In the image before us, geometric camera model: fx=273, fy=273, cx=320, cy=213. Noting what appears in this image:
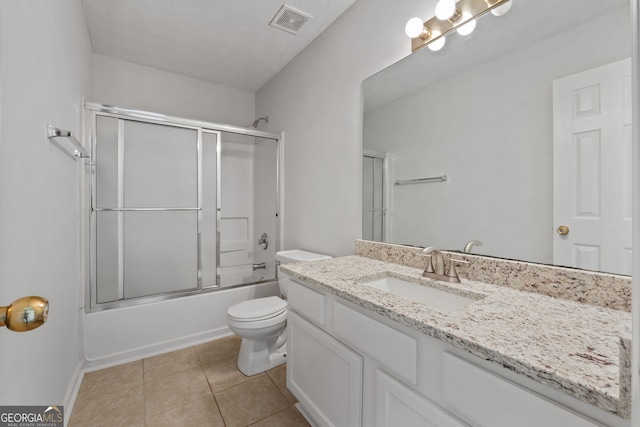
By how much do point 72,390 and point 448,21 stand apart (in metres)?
2.90

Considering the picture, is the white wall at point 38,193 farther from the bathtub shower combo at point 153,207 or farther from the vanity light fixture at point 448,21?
the vanity light fixture at point 448,21

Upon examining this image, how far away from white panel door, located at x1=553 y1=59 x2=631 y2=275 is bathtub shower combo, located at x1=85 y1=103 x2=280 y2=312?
7.38ft

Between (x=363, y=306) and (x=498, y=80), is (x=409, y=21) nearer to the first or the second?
(x=498, y=80)

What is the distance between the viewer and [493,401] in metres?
0.63

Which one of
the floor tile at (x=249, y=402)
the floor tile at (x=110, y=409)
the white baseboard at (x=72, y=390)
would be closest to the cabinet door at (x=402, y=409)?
the floor tile at (x=249, y=402)

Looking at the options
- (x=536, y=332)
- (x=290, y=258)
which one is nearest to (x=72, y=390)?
(x=290, y=258)

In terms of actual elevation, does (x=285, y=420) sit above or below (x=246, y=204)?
below

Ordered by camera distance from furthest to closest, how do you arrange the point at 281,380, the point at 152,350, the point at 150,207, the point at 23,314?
the point at 150,207 < the point at 152,350 < the point at 281,380 < the point at 23,314

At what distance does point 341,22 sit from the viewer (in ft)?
6.51

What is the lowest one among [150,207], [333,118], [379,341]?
[379,341]

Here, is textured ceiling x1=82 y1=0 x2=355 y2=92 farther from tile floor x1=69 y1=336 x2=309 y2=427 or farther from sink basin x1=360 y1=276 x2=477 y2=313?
tile floor x1=69 y1=336 x2=309 y2=427

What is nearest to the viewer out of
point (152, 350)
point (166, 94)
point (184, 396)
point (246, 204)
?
point (184, 396)

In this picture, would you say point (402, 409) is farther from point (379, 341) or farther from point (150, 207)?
point (150, 207)

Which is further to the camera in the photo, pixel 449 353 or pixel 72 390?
pixel 72 390
